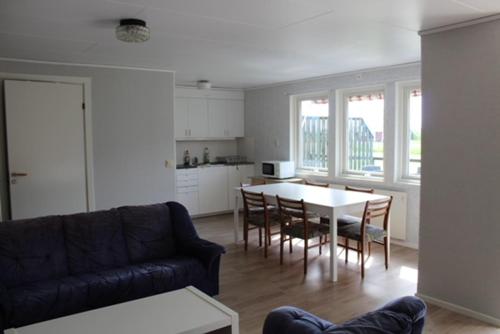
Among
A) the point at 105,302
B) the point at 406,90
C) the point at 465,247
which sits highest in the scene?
the point at 406,90

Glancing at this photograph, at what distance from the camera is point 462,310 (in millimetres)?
3285

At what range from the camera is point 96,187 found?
511 cm

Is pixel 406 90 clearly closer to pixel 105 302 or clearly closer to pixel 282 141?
pixel 282 141

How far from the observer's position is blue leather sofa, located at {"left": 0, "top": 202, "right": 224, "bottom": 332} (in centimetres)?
284

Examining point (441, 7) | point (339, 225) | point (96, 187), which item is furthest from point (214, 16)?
point (96, 187)

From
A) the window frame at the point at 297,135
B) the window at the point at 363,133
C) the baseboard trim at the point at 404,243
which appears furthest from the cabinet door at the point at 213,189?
the baseboard trim at the point at 404,243

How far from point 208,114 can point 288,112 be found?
1.49 m

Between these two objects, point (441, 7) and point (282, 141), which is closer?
point (441, 7)

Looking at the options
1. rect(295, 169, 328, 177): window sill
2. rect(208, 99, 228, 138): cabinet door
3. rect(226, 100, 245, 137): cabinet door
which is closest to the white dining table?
rect(295, 169, 328, 177): window sill

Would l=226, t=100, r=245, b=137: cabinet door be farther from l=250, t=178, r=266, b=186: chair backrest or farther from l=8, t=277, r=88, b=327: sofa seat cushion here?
l=8, t=277, r=88, b=327: sofa seat cushion

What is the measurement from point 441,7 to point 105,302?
314cm

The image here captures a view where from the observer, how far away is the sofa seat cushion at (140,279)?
298 cm

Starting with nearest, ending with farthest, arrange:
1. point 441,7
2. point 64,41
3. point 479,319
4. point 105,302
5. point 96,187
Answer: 1. point 441,7
2. point 105,302
3. point 479,319
4. point 64,41
5. point 96,187

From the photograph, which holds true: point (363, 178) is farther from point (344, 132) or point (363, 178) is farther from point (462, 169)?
point (462, 169)
